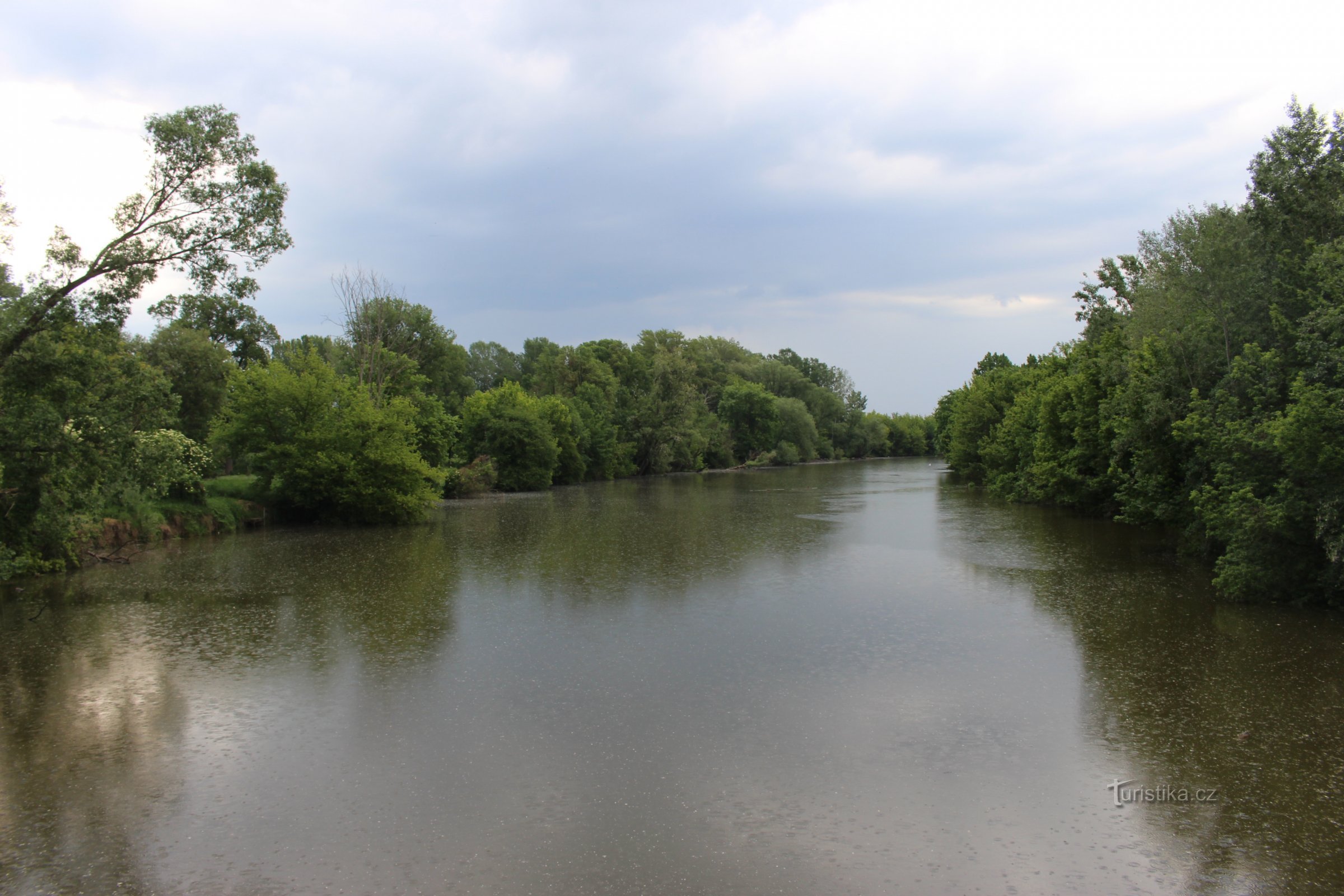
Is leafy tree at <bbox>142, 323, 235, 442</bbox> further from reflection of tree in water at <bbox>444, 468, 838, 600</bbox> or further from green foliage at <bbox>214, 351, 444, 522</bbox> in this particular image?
reflection of tree in water at <bbox>444, 468, 838, 600</bbox>

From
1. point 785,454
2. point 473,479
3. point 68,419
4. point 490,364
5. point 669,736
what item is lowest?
point 669,736

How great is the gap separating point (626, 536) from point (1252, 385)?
17.8 metres

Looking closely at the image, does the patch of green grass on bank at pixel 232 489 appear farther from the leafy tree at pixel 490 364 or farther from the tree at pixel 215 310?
the leafy tree at pixel 490 364

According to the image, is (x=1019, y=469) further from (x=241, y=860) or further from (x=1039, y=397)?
(x=241, y=860)

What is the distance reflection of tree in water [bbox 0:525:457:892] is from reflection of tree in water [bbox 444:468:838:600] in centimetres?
232

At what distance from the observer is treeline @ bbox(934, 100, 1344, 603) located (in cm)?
1397

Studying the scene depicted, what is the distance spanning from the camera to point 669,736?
30.3 feet

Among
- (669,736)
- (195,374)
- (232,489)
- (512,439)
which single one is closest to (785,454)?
(512,439)

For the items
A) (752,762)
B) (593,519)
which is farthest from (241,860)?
(593,519)

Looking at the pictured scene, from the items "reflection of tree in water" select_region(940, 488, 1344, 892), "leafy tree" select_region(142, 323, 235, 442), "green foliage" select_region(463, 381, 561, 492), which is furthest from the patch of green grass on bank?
"reflection of tree in water" select_region(940, 488, 1344, 892)

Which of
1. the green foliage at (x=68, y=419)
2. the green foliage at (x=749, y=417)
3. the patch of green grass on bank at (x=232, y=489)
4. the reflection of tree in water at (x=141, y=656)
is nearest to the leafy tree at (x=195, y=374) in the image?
the patch of green grass on bank at (x=232, y=489)

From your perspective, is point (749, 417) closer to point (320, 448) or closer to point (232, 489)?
point (320, 448)

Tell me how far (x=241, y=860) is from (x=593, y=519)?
2746 centimetres

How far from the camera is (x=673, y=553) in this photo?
23.8 meters
